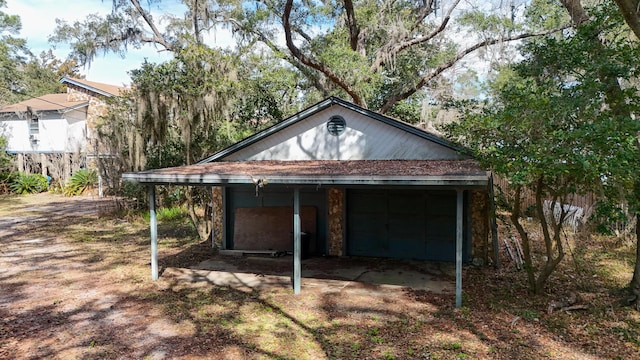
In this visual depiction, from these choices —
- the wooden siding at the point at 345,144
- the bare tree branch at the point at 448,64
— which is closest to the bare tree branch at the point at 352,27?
the bare tree branch at the point at 448,64

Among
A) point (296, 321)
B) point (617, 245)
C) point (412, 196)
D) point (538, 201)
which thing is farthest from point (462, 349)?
point (617, 245)

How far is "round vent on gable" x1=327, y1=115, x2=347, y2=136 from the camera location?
34.0ft

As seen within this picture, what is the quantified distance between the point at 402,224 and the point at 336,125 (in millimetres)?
2995

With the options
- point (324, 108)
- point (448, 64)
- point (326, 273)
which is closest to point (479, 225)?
point (326, 273)

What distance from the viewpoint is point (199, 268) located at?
9.49 meters

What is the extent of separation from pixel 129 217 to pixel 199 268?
8.06 m

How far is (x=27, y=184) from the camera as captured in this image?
79.3 ft

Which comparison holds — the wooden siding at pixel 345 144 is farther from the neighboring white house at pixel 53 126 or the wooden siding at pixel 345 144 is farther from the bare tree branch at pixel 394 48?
the neighboring white house at pixel 53 126

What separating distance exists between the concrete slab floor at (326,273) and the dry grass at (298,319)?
0.40 m

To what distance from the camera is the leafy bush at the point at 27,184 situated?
24047mm

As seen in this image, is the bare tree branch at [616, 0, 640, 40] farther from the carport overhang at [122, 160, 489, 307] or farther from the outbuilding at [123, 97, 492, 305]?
the outbuilding at [123, 97, 492, 305]

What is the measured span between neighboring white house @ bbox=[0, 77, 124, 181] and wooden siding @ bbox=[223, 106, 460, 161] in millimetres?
18245

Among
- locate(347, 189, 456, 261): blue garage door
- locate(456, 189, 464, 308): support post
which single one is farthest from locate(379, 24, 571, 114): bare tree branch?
locate(456, 189, 464, 308): support post

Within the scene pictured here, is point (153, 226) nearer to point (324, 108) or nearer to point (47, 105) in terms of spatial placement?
point (324, 108)
